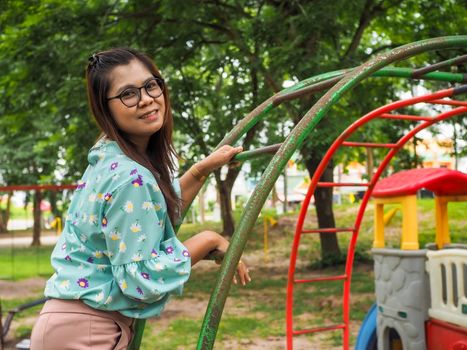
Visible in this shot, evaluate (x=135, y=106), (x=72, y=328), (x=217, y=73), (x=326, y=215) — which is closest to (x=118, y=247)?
(x=72, y=328)

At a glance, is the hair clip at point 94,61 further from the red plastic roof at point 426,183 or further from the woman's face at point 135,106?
the red plastic roof at point 426,183

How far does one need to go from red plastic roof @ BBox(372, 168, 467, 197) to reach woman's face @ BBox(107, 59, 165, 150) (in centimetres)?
295

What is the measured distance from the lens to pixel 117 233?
1473 mm

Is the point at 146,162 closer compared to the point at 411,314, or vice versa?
the point at 146,162

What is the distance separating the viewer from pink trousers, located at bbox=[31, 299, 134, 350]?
150 centimetres

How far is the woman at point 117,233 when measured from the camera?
4.87 feet

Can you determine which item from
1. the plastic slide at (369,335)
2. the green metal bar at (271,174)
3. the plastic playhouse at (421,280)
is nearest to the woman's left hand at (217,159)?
the green metal bar at (271,174)

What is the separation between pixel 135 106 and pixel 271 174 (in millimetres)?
432

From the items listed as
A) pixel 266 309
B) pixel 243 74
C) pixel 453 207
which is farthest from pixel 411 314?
pixel 453 207

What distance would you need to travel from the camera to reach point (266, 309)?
7773 millimetres

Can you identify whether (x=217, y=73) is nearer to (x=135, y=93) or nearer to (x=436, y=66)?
(x=436, y=66)

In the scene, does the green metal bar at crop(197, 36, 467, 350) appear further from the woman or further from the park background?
the park background

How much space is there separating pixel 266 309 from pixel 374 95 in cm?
362

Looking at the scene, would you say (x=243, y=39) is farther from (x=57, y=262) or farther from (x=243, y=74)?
(x=57, y=262)
